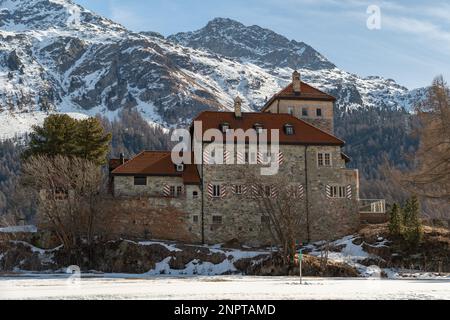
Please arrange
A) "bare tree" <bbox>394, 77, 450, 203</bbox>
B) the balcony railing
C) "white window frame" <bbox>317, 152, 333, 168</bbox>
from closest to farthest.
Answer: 1. "bare tree" <bbox>394, 77, 450, 203</bbox>
2. "white window frame" <bbox>317, 152, 333, 168</bbox>
3. the balcony railing

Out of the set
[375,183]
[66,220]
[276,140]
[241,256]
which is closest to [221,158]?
[276,140]

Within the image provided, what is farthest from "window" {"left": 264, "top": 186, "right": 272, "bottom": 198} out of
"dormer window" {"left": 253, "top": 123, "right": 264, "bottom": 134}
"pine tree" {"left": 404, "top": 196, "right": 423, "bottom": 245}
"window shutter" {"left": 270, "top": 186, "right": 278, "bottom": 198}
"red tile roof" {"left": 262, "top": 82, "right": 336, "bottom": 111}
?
"red tile roof" {"left": 262, "top": 82, "right": 336, "bottom": 111}

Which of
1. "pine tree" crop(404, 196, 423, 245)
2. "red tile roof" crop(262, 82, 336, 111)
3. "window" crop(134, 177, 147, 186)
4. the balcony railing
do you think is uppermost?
"red tile roof" crop(262, 82, 336, 111)

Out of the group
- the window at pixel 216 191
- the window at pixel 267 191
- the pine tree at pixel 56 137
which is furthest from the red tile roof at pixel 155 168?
the window at pixel 267 191

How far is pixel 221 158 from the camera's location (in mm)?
62469

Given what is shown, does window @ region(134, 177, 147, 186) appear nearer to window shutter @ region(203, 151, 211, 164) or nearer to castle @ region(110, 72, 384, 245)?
castle @ region(110, 72, 384, 245)

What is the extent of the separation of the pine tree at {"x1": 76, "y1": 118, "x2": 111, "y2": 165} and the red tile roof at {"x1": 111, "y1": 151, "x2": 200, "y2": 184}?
326 cm

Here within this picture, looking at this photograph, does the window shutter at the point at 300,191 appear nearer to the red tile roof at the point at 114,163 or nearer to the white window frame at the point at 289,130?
the white window frame at the point at 289,130

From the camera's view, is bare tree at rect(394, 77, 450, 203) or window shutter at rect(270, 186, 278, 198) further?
window shutter at rect(270, 186, 278, 198)

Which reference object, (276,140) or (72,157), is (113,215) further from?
(276,140)

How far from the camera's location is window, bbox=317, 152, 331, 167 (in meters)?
64.1

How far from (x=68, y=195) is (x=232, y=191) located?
47.6 feet
